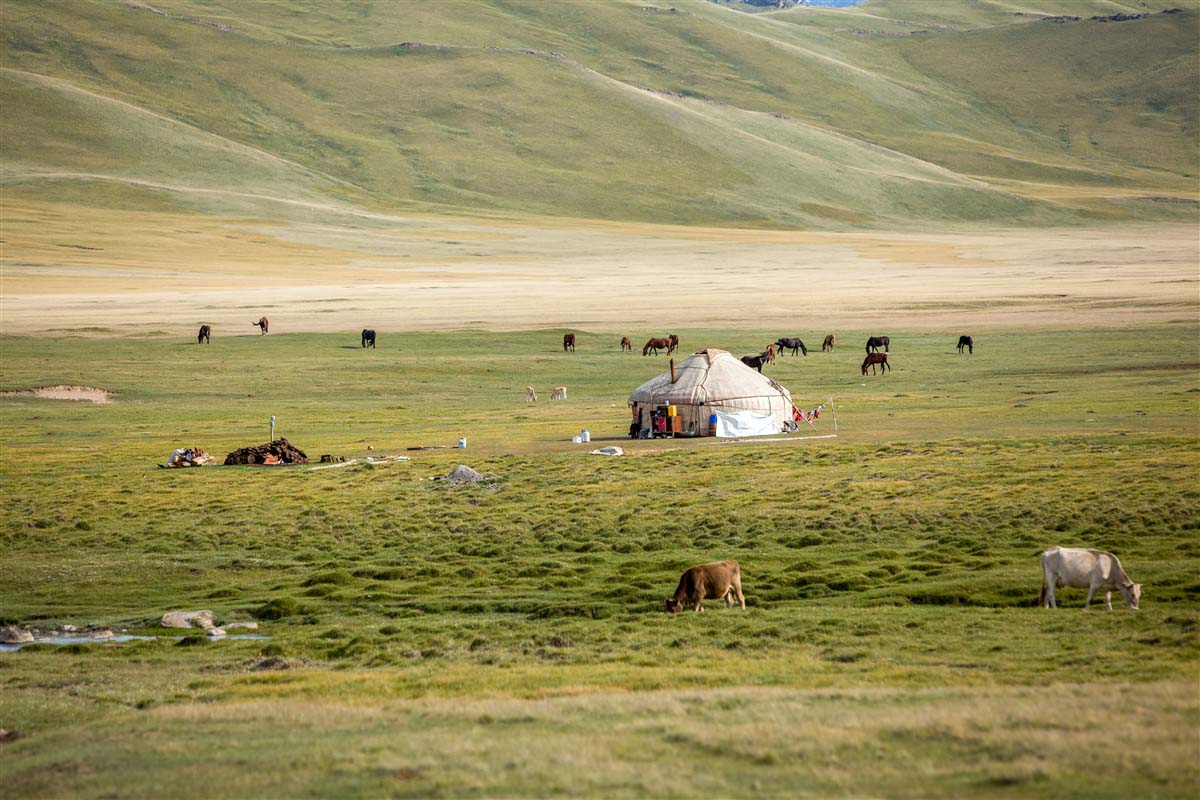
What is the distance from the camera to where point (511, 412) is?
54.3 m

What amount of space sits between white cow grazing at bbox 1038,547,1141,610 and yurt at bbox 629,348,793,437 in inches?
992

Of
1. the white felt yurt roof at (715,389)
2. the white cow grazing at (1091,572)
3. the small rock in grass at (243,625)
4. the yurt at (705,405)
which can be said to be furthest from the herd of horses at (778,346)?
the white cow grazing at (1091,572)

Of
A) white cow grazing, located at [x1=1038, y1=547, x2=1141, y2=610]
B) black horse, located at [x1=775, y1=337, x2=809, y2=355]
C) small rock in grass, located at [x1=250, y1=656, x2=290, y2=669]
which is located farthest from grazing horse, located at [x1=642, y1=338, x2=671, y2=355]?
small rock in grass, located at [x1=250, y1=656, x2=290, y2=669]

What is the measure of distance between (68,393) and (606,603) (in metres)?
43.0

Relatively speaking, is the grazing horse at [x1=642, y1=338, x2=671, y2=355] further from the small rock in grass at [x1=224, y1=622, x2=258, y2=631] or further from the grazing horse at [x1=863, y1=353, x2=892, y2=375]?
the small rock in grass at [x1=224, y1=622, x2=258, y2=631]

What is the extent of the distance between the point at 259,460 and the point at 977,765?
3235 centimetres

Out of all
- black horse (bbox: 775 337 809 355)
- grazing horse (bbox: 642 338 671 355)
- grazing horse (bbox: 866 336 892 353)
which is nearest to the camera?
grazing horse (bbox: 866 336 892 353)

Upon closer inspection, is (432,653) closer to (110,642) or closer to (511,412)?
(110,642)

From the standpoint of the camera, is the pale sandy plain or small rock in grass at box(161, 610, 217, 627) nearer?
small rock in grass at box(161, 610, 217, 627)

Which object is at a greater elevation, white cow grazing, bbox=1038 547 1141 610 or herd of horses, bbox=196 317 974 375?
herd of horses, bbox=196 317 974 375

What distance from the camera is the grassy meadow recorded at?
13.1 meters

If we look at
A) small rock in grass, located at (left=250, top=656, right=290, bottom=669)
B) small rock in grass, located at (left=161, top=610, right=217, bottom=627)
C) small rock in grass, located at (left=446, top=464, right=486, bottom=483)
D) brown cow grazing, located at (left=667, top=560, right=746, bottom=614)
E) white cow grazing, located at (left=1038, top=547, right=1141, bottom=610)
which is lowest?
small rock in grass, located at (left=161, top=610, right=217, bottom=627)

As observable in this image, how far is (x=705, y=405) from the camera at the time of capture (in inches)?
1826

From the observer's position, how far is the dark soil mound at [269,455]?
136ft
